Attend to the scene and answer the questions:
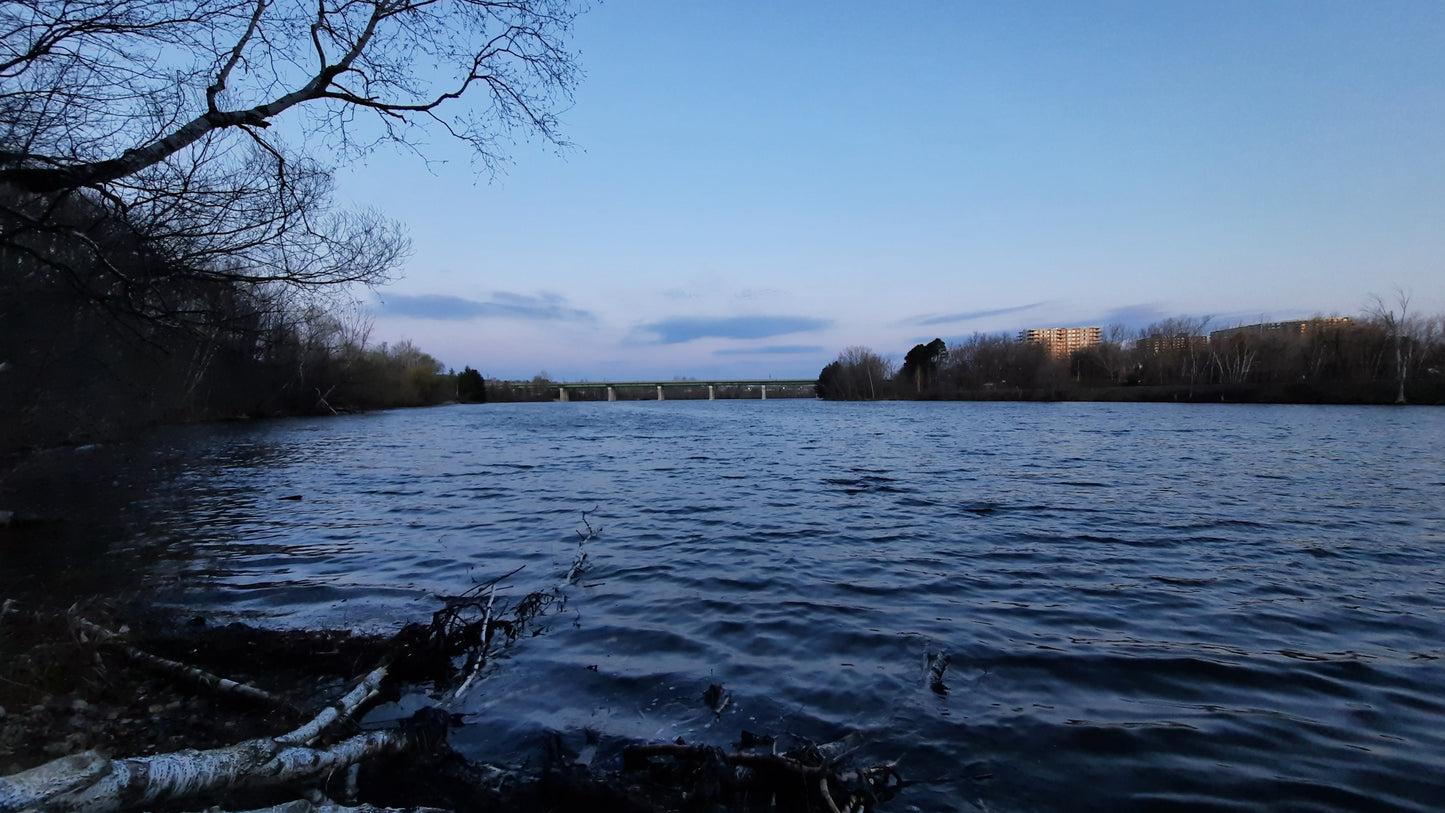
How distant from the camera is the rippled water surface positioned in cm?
529

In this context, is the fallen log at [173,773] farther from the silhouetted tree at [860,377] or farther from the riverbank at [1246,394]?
the silhouetted tree at [860,377]

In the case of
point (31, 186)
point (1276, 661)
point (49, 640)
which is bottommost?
point (1276, 661)

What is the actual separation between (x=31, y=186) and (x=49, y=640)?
4.39 meters

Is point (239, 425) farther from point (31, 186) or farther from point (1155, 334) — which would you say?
point (1155, 334)

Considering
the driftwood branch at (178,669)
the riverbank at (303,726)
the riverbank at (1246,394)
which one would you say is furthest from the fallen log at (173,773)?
the riverbank at (1246,394)

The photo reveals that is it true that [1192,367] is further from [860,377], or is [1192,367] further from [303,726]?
[303,726]

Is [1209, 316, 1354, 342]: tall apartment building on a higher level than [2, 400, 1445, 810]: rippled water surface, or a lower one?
higher

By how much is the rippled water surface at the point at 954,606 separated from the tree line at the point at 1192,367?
6957 cm

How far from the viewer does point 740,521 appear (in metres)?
15.0

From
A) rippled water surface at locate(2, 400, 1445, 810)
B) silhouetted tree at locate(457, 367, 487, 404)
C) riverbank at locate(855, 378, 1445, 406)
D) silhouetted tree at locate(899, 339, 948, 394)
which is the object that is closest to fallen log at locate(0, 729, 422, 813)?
rippled water surface at locate(2, 400, 1445, 810)

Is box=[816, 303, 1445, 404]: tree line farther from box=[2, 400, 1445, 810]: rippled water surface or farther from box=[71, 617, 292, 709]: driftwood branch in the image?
box=[71, 617, 292, 709]: driftwood branch

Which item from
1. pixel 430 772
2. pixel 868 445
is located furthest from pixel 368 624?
pixel 868 445

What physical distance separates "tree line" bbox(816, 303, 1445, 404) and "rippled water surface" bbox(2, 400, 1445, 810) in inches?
2739

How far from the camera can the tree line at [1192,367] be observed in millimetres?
75688
